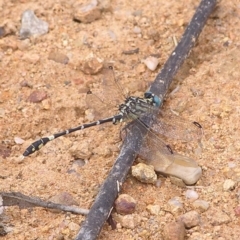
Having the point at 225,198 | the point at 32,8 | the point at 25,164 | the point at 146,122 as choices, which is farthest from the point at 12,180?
the point at 32,8

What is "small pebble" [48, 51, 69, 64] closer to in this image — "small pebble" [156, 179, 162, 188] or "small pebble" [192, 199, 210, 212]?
"small pebble" [156, 179, 162, 188]

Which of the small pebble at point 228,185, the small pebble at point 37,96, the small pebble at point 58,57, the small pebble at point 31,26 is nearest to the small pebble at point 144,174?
the small pebble at point 228,185

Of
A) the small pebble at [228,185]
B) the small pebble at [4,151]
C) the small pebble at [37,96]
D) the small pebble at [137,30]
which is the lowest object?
the small pebble at [4,151]

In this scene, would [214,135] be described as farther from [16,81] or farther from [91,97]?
[16,81]

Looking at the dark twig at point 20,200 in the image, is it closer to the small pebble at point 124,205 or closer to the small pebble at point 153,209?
the small pebble at point 124,205

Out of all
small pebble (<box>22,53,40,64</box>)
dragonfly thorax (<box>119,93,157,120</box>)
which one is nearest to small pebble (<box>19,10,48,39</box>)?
small pebble (<box>22,53,40,64</box>)

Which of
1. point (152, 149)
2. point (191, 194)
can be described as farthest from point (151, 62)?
point (191, 194)
